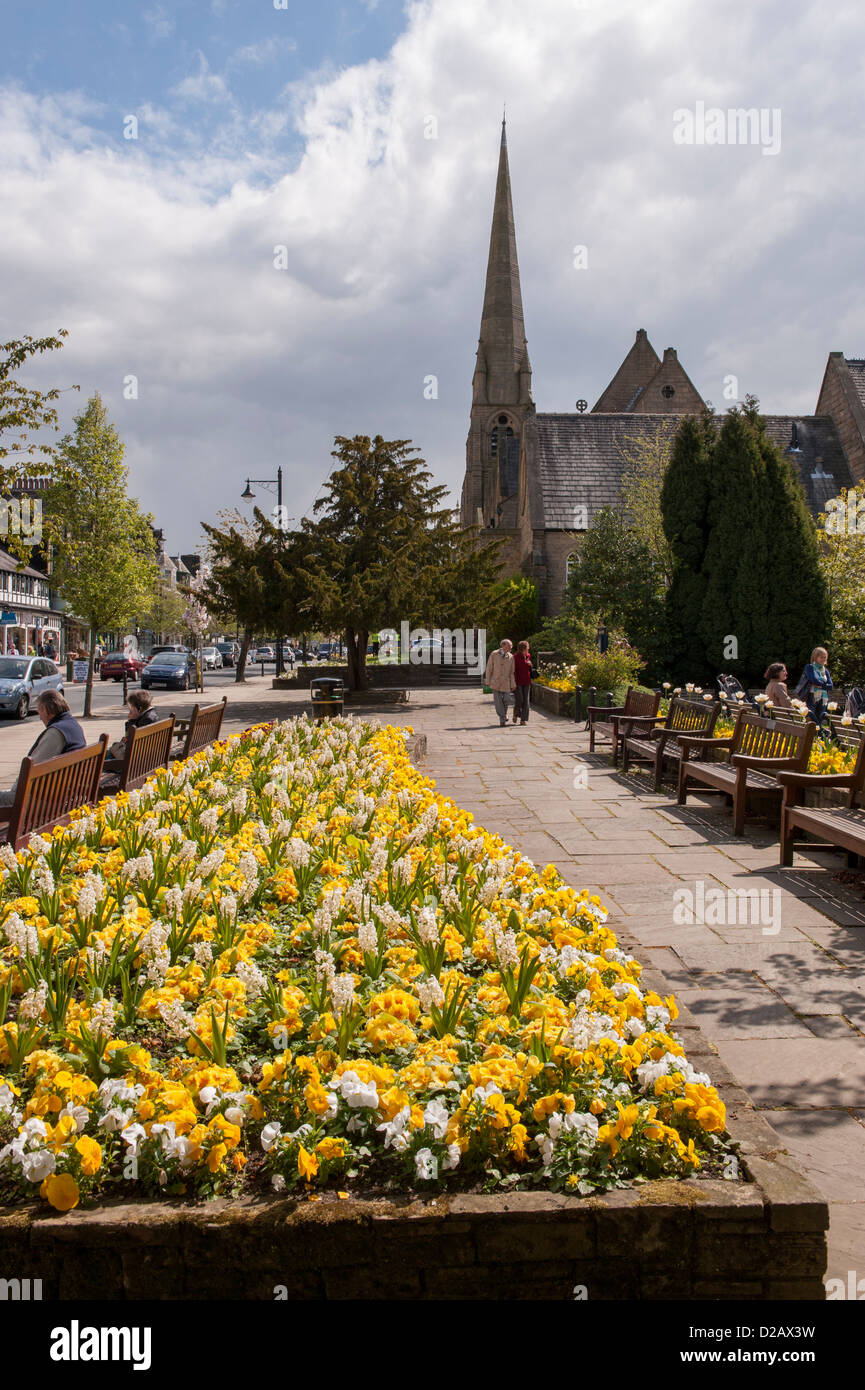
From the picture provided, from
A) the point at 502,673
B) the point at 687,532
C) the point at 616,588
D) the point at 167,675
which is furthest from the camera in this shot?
the point at 167,675

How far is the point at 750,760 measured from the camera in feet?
26.8

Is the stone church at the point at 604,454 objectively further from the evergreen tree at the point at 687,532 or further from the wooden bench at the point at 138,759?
the wooden bench at the point at 138,759

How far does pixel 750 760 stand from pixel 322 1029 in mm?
6127

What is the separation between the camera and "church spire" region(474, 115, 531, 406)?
5097 centimetres

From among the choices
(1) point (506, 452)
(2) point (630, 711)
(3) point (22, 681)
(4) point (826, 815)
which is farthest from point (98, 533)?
(1) point (506, 452)

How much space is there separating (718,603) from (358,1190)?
2217cm

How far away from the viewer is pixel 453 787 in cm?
1080

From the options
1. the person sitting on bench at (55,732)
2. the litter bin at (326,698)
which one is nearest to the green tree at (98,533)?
the litter bin at (326,698)

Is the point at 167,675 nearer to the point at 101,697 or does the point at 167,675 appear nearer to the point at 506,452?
the point at 101,697

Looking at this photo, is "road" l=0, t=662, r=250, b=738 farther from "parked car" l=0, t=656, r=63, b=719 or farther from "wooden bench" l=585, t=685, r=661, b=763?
"wooden bench" l=585, t=685, r=661, b=763
